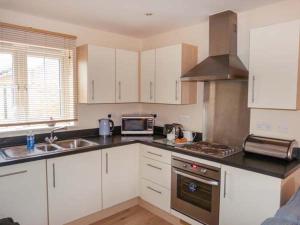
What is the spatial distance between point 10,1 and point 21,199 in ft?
5.98

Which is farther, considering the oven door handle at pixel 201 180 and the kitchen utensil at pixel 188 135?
the kitchen utensil at pixel 188 135

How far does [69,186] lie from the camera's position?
7.81 feet

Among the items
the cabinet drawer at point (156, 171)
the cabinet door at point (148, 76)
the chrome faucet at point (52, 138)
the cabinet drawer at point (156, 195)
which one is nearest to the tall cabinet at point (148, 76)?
the cabinet door at point (148, 76)

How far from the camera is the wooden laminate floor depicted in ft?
8.66

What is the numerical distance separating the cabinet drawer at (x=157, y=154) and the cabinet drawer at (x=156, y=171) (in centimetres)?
5

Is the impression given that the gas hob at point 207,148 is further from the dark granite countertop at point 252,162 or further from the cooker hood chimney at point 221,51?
the cooker hood chimney at point 221,51

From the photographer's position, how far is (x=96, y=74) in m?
2.88

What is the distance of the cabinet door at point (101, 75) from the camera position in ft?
9.30

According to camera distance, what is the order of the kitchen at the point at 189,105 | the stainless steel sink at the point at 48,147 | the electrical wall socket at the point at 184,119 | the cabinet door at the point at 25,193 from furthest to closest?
the electrical wall socket at the point at 184,119
the stainless steel sink at the point at 48,147
the kitchen at the point at 189,105
the cabinet door at the point at 25,193

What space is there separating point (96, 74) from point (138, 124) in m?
0.89

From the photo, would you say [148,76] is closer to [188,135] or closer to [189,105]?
[189,105]

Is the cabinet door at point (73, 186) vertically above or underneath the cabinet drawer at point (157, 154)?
underneath

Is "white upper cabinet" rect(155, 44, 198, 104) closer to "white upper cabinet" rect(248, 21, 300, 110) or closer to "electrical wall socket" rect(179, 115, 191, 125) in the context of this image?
"electrical wall socket" rect(179, 115, 191, 125)

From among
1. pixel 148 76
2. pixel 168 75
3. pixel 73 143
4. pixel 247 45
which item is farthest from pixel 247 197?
pixel 73 143
